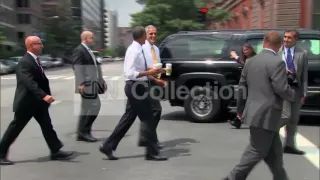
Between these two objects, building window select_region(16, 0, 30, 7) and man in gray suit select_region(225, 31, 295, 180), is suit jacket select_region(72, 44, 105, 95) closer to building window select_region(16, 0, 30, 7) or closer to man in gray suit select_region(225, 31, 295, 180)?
man in gray suit select_region(225, 31, 295, 180)

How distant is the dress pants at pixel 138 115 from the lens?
20.5 ft

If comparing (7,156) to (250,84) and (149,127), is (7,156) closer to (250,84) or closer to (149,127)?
(149,127)

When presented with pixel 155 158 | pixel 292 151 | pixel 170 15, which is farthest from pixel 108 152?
pixel 170 15

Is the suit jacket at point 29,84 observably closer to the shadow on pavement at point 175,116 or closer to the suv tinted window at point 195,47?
the suv tinted window at point 195,47

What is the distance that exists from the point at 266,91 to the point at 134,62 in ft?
7.22

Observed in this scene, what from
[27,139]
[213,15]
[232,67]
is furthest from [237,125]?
[213,15]

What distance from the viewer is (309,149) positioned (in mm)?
6988

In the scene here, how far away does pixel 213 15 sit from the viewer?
4622cm

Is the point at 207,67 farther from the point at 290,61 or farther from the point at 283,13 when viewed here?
the point at 283,13

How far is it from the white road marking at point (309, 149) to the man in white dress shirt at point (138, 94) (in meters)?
2.07

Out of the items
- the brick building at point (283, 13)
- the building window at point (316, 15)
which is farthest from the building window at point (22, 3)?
the building window at point (316, 15)

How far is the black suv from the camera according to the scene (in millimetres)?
9305

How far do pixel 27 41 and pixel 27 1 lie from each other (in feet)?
314

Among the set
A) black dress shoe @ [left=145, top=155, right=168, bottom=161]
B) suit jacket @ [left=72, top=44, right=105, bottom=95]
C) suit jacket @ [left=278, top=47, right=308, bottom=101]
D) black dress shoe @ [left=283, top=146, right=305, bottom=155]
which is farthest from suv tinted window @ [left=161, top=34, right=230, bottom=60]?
black dress shoe @ [left=145, top=155, right=168, bottom=161]
